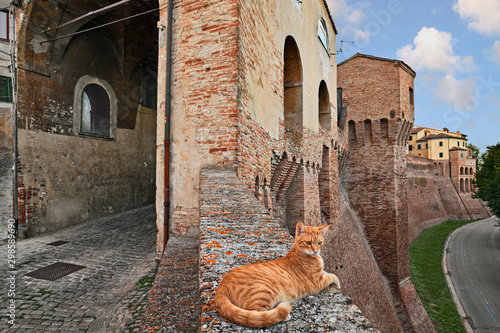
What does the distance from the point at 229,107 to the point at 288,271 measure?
12.2 ft

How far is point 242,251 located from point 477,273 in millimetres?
24038

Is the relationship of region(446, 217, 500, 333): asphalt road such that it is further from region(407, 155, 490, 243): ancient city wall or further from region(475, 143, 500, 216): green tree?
region(407, 155, 490, 243): ancient city wall

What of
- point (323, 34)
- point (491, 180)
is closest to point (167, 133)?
point (323, 34)

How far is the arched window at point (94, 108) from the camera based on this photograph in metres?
9.76

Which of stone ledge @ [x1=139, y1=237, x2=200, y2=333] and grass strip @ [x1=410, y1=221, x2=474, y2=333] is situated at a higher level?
stone ledge @ [x1=139, y1=237, x2=200, y2=333]

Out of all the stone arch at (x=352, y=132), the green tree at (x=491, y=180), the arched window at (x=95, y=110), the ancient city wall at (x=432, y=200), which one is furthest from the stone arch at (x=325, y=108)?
the ancient city wall at (x=432, y=200)

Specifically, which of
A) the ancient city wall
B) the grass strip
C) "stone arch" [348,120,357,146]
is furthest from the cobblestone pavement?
the ancient city wall

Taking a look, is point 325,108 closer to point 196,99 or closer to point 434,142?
point 196,99

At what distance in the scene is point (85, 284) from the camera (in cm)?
509

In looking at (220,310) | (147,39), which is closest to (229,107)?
(220,310)

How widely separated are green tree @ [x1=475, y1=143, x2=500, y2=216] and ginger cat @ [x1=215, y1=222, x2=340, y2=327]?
25.6 m

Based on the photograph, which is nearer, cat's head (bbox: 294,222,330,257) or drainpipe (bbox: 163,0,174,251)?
cat's head (bbox: 294,222,330,257)

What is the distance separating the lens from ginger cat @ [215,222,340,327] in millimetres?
1453

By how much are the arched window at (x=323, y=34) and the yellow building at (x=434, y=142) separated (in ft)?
128
